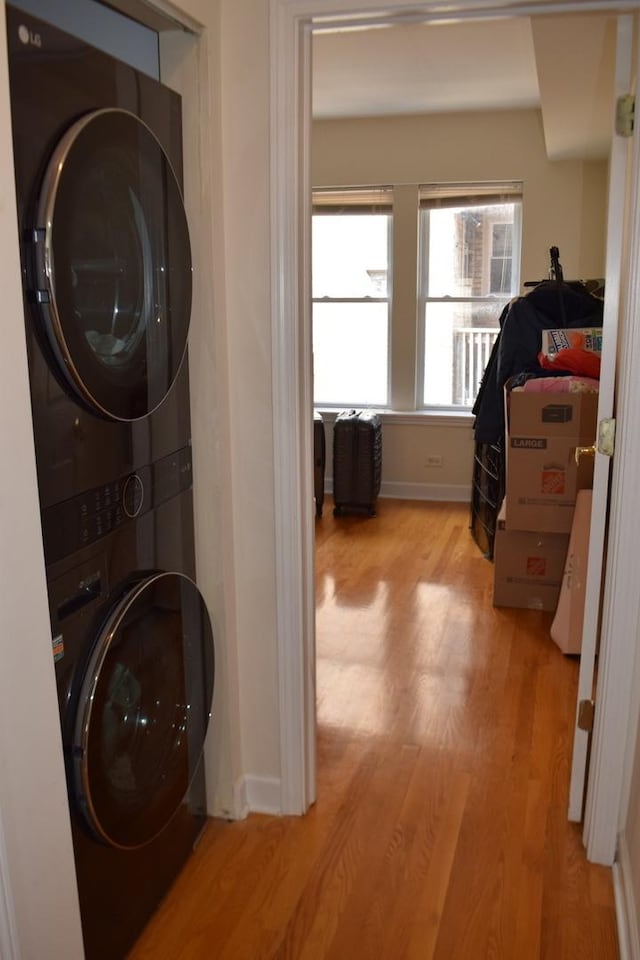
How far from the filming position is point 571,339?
144 inches

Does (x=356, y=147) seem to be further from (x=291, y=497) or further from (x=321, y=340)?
(x=291, y=497)

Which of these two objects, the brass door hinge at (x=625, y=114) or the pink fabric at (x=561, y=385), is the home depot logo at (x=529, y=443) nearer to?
the pink fabric at (x=561, y=385)

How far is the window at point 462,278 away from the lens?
17.5ft

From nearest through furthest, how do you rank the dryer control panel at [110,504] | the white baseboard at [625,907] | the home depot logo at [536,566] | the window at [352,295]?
the dryer control panel at [110,504]
the white baseboard at [625,907]
the home depot logo at [536,566]
the window at [352,295]

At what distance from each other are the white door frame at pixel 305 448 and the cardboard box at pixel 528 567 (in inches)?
63.8

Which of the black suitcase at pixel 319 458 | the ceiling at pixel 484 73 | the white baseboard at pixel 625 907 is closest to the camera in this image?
the white baseboard at pixel 625 907

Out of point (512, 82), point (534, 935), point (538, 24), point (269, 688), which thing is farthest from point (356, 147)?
point (534, 935)

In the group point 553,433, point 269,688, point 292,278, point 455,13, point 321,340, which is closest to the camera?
point 455,13

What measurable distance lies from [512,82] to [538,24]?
1859 mm

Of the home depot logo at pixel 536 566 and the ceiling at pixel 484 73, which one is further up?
the ceiling at pixel 484 73

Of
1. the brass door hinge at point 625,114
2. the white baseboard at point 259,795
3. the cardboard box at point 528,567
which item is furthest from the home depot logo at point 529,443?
the white baseboard at point 259,795

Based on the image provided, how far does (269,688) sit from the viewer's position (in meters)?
2.16

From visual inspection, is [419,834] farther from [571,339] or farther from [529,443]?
[571,339]

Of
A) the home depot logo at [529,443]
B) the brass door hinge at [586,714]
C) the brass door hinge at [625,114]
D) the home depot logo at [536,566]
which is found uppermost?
the brass door hinge at [625,114]
